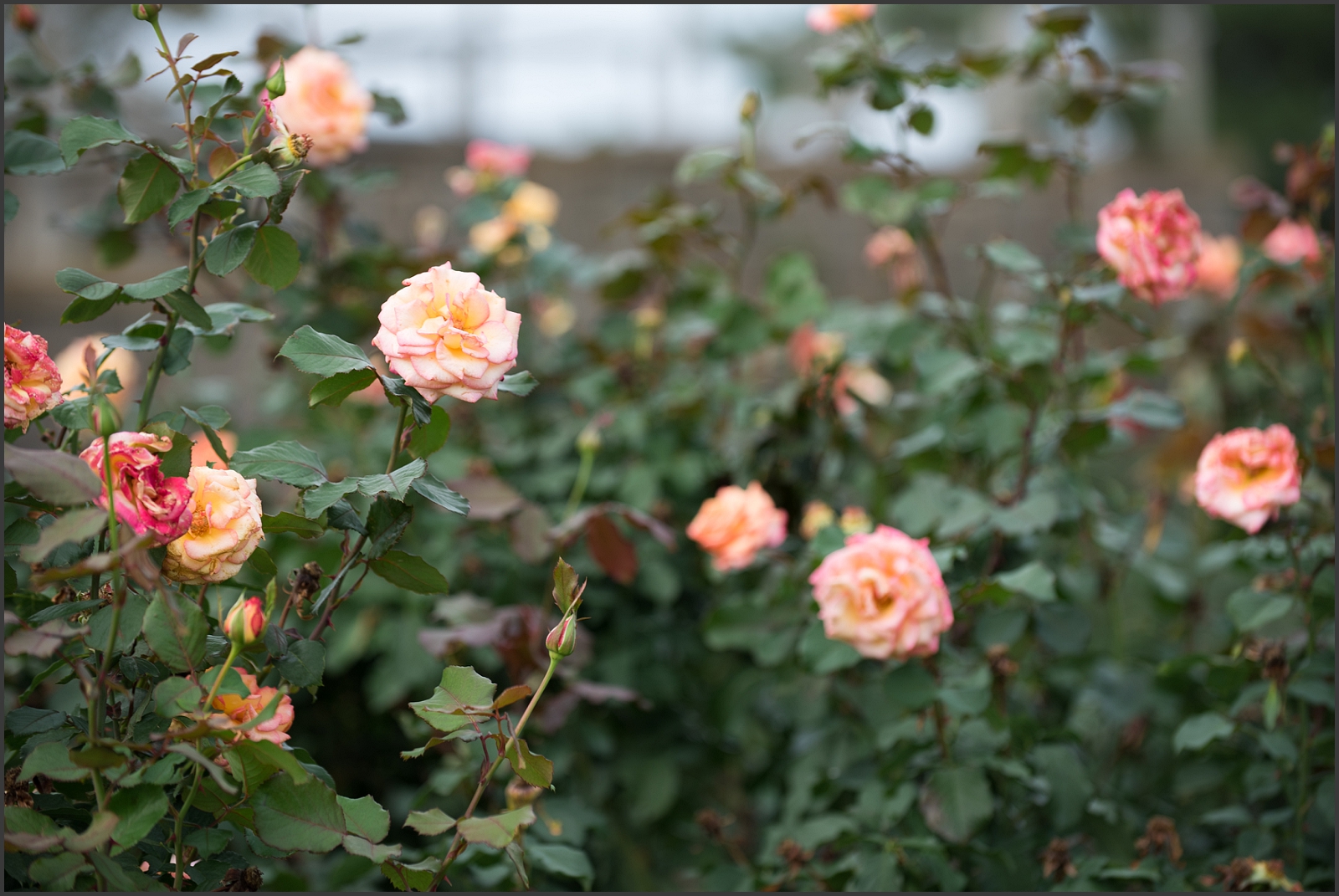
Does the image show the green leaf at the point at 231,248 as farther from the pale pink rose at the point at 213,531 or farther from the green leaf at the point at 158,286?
the pale pink rose at the point at 213,531

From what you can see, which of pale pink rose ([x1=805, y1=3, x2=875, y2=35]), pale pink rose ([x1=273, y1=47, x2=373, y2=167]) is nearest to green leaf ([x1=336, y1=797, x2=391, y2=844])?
pale pink rose ([x1=273, y1=47, x2=373, y2=167])

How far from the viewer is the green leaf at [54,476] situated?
0.60 meters

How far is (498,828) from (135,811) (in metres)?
0.23

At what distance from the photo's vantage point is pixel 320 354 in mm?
723

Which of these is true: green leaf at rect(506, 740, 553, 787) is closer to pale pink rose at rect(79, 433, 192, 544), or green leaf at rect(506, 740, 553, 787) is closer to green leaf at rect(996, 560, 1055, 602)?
pale pink rose at rect(79, 433, 192, 544)

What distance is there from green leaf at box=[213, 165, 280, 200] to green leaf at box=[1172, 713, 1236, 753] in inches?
42.6

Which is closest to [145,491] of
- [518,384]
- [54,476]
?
[54,476]

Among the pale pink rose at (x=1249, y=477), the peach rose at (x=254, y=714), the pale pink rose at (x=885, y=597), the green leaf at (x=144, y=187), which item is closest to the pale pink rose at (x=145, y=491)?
the peach rose at (x=254, y=714)

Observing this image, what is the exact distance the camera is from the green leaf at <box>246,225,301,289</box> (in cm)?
78

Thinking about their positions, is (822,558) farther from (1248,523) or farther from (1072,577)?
(1072,577)

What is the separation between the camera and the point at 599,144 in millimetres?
4113

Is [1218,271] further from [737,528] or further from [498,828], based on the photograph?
[498,828]

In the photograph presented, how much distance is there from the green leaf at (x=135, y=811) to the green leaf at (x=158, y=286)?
358mm

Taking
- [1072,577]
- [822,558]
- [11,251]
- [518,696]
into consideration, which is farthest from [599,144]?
[518,696]
